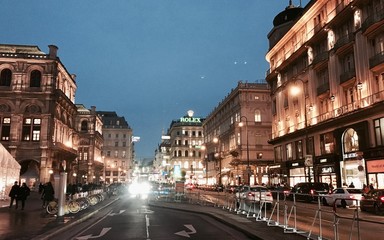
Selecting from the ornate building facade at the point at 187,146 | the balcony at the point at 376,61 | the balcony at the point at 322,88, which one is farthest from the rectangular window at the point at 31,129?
the ornate building facade at the point at 187,146

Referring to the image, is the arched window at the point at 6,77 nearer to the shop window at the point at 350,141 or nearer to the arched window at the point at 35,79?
the arched window at the point at 35,79

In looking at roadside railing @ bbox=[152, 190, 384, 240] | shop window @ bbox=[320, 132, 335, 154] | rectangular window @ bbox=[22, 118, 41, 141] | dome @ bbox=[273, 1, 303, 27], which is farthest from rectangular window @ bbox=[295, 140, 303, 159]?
rectangular window @ bbox=[22, 118, 41, 141]

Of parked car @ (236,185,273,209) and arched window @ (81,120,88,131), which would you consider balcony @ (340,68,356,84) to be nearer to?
parked car @ (236,185,273,209)

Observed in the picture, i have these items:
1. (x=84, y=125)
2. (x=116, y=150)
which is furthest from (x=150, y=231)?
(x=116, y=150)

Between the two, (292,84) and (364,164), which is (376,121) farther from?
(292,84)

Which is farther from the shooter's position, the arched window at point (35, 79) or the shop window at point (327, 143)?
the arched window at point (35, 79)

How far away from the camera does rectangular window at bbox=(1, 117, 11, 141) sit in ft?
Result: 181

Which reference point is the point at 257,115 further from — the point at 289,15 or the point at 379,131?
the point at 379,131

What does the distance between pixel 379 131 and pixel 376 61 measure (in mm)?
6381

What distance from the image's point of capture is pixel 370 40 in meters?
33.9

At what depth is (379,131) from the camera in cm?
3209

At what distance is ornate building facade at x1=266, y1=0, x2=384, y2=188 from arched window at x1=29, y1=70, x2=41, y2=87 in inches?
1495

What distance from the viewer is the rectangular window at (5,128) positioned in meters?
55.2

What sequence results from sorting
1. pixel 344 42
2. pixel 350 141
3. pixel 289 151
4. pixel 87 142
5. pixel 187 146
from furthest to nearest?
pixel 187 146
pixel 87 142
pixel 289 151
pixel 344 42
pixel 350 141
